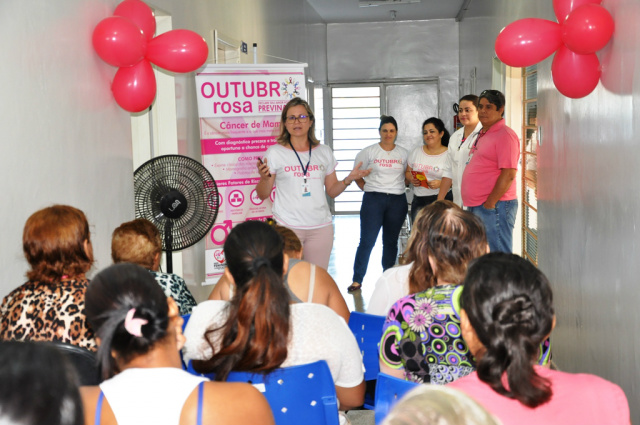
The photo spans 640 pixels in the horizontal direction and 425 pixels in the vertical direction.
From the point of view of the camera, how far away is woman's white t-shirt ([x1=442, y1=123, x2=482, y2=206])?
5.69 metres

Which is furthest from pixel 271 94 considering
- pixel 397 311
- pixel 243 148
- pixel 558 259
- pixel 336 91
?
pixel 336 91

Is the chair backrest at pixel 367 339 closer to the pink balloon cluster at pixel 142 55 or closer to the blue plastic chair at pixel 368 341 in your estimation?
the blue plastic chair at pixel 368 341

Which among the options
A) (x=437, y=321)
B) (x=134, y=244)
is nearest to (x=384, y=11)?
(x=134, y=244)

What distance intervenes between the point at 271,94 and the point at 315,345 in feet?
11.4

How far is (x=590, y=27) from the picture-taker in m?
3.06

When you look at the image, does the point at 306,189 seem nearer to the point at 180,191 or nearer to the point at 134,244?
the point at 180,191

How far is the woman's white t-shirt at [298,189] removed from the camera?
469cm

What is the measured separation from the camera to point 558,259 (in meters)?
4.36

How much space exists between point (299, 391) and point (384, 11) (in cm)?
1026

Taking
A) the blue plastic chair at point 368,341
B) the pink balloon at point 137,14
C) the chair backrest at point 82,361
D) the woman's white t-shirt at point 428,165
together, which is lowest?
the blue plastic chair at point 368,341

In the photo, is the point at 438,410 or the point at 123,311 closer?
the point at 438,410

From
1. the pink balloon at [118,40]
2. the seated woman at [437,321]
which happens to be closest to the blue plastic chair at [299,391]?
the seated woman at [437,321]

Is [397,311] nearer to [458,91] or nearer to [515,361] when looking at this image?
[515,361]

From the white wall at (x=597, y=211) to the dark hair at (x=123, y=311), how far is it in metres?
1.99
